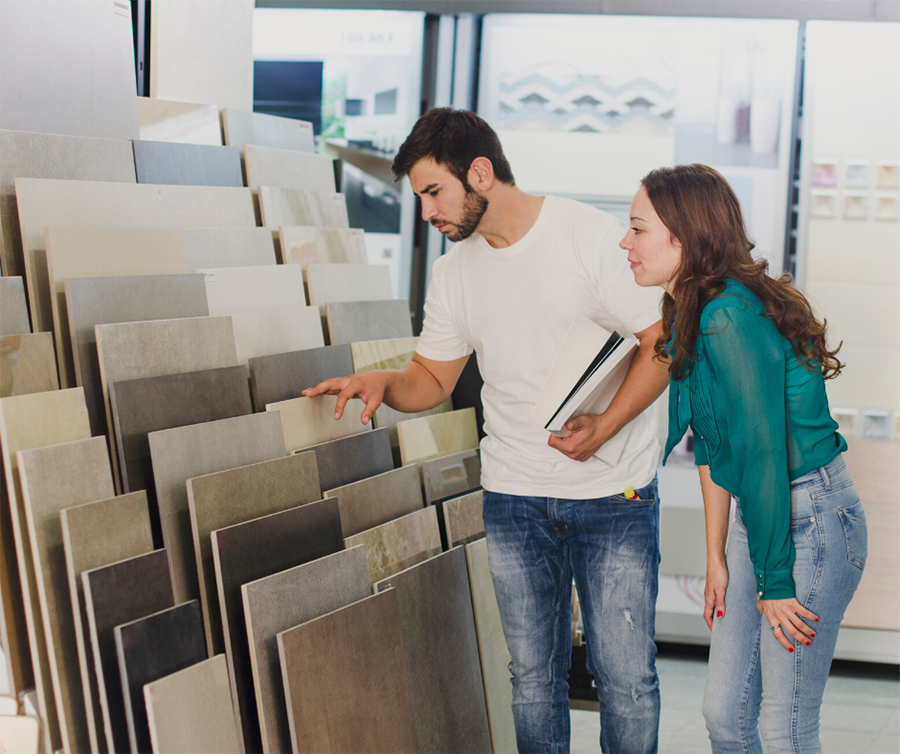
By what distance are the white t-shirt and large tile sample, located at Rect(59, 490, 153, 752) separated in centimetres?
76

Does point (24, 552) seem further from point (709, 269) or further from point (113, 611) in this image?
point (709, 269)

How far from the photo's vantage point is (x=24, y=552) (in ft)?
4.53

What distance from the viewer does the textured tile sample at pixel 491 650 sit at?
2125 mm

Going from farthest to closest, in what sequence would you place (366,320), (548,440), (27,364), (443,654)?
(366,320) → (443,654) → (548,440) → (27,364)

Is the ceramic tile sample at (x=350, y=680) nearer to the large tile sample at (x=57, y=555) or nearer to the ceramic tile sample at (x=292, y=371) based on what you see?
the large tile sample at (x=57, y=555)

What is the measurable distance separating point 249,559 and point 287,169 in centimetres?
115

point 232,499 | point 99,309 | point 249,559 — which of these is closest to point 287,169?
point 99,309

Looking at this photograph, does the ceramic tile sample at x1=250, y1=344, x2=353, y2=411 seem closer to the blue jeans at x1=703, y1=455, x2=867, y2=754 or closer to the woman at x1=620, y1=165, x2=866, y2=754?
the woman at x1=620, y1=165, x2=866, y2=754

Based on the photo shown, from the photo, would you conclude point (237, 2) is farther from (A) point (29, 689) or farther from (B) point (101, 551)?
(A) point (29, 689)

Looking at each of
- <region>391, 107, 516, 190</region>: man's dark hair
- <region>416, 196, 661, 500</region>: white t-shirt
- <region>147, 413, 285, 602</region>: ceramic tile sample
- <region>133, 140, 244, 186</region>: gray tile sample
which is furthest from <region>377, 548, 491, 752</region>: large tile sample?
<region>133, 140, 244, 186</region>: gray tile sample

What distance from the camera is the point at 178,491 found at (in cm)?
161

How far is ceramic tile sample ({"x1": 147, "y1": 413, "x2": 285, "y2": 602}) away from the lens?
1.57m

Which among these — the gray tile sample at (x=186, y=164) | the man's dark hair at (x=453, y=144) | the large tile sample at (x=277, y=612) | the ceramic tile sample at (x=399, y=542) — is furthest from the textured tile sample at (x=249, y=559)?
the gray tile sample at (x=186, y=164)

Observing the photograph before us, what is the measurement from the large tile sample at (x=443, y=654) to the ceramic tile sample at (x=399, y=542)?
0.06m
